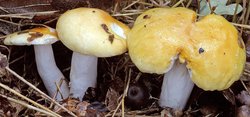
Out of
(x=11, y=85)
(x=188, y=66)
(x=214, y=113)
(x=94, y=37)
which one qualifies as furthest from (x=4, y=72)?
(x=214, y=113)

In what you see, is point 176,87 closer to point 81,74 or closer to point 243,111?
point 243,111

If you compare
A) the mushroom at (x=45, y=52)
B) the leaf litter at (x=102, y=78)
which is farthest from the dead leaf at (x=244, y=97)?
the mushroom at (x=45, y=52)

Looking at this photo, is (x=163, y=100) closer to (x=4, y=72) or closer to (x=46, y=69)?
(x=46, y=69)

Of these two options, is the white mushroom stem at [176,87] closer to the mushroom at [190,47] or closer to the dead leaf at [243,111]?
the mushroom at [190,47]

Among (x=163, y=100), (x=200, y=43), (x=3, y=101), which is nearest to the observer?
(x=200, y=43)

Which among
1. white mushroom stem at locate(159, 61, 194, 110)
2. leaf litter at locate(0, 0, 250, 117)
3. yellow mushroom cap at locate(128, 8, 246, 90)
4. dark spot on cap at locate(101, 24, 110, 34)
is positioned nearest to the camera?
yellow mushroom cap at locate(128, 8, 246, 90)

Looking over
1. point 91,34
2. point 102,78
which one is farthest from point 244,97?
point 91,34

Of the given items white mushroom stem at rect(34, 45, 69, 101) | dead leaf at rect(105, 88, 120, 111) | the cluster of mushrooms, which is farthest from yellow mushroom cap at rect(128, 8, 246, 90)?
white mushroom stem at rect(34, 45, 69, 101)

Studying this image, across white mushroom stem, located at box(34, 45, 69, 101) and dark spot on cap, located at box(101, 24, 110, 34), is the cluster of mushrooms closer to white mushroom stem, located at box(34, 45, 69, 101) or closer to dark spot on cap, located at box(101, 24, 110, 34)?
dark spot on cap, located at box(101, 24, 110, 34)
